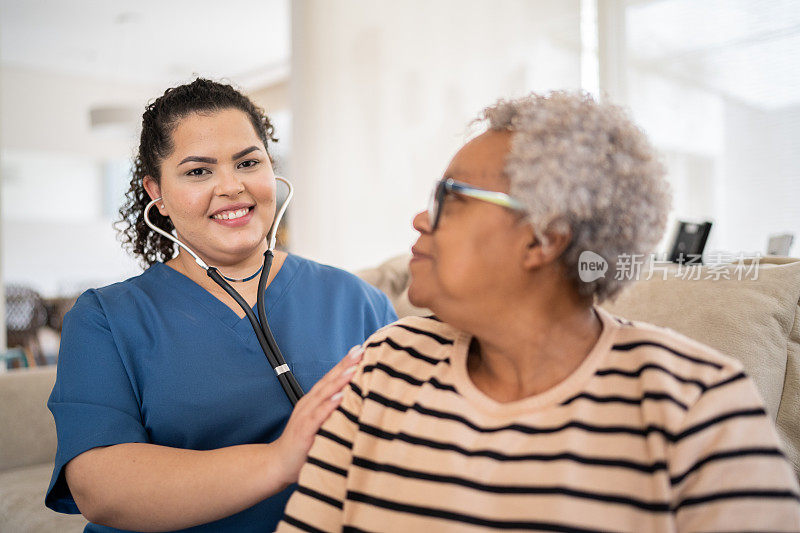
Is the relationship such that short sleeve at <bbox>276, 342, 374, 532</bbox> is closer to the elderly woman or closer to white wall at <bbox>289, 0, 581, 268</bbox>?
the elderly woman

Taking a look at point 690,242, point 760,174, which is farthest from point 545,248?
point 760,174

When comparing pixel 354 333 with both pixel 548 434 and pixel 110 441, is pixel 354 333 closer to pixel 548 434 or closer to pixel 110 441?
pixel 110 441

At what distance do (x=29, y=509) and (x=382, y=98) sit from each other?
2404 mm

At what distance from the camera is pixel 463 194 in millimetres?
822

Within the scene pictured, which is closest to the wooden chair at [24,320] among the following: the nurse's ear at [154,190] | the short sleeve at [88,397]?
the nurse's ear at [154,190]

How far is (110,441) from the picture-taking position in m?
1.08

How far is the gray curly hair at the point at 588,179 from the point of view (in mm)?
771

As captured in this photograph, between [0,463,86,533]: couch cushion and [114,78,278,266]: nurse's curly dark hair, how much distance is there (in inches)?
24.2

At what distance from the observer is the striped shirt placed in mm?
666

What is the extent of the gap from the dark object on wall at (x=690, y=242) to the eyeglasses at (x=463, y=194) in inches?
41.0

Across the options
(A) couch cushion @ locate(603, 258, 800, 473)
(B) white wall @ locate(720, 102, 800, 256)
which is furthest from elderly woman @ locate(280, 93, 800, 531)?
(B) white wall @ locate(720, 102, 800, 256)

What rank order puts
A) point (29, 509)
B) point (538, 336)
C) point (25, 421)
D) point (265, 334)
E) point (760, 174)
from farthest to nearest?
point (760, 174)
point (25, 421)
point (29, 509)
point (265, 334)
point (538, 336)

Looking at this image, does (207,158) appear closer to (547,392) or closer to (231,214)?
(231,214)

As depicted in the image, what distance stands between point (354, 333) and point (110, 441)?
1.66 ft
